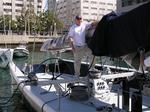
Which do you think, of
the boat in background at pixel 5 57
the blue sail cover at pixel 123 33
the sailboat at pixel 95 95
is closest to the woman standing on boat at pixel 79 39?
the sailboat at pixel 95 95

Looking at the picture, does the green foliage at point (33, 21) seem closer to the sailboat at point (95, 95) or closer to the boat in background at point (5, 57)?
the boat in background at point (5, 57)

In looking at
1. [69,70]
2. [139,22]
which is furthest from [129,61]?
[69,70]

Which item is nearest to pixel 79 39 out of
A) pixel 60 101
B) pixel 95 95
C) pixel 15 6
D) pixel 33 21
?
pixel 95 95

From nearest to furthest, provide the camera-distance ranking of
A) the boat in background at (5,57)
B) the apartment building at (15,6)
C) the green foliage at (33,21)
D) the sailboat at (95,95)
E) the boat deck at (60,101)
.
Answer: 1. the sailboat at (95,95)
2. the boat deck at (60,101)
3. the boat in background at (5,57)
4. the green foliage at (33,21)
5. the apartment building at (15,6)

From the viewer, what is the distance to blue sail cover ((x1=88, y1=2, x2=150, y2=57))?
21.3 feet

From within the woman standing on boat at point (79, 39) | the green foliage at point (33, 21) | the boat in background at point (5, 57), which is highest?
the green foliage at point (33, 21)

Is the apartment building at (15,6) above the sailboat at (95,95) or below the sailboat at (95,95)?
above

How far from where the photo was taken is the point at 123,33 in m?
7.10

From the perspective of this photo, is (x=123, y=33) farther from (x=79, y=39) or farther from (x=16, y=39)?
(x=16, y=39)

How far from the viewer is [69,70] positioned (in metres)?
18.2

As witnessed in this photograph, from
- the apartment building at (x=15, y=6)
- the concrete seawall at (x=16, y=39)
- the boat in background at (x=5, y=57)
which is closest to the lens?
the boat in background at (x=5, y=57)

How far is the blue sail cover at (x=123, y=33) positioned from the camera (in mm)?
6504

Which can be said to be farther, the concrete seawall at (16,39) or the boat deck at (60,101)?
the concrete seawall at (16,39)

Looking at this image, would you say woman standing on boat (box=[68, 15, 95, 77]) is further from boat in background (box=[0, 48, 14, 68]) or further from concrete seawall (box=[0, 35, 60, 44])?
concrete seawall (box=[0, 35, 60, 44])
